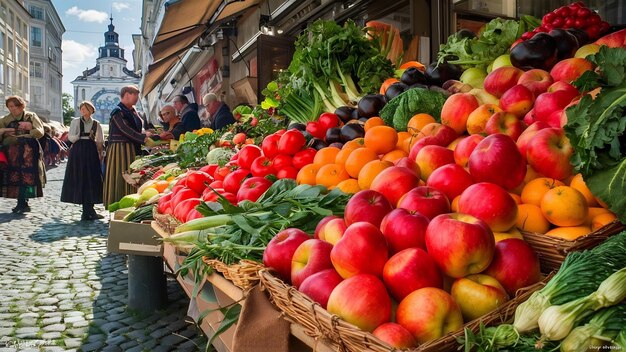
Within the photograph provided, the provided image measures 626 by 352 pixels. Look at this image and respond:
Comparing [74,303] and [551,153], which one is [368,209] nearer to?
[551,153]

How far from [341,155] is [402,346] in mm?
1548

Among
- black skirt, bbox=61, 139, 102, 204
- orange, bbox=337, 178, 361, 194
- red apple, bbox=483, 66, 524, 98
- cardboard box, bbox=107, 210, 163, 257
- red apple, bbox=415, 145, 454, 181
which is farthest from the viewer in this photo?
black skirt, bbox=61, 139, 102, 204

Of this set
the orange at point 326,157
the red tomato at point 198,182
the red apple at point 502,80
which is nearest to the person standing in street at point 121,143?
the red tomato at point 198,182

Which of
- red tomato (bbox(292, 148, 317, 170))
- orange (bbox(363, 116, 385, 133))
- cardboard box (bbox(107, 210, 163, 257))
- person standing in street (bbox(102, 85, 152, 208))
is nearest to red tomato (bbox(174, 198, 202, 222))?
red tomato (bbox(292, 148, 317, 170))

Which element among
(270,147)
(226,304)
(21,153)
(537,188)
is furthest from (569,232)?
(21,153)

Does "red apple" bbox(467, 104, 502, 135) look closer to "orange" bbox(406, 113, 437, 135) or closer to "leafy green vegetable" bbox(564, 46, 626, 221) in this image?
"orange" bbox(406, 113, 437, 135)

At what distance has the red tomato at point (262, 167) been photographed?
311 centimetres

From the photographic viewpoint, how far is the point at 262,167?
313 cm

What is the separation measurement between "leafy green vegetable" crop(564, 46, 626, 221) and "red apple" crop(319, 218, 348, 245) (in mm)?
882

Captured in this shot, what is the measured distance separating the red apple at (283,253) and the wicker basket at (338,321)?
0.32ft

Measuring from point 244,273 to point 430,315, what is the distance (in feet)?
2.41

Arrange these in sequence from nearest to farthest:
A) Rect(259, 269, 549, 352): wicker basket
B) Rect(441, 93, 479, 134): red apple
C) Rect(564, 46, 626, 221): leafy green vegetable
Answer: Rect(259, 269, 549, 352): wicker basket
Rect(564, 46, 626, 221): leafy green vegetable
Rect(441, 93, 479, 134): red apple

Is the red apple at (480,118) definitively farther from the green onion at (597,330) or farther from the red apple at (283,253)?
the green onion at (597,330)

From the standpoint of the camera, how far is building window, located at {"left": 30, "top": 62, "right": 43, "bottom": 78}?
76744 mm
